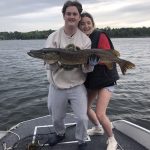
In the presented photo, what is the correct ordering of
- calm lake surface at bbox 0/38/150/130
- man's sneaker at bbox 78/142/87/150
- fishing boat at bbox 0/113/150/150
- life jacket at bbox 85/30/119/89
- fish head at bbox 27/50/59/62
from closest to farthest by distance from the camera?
fish head at bbox 27/50/59/62 < life jacket at bbox 85/30/119/89 < man's sneaker at bbox 78/142/87/150 < fishing boat at bbox 0/113/150/150 < calm lake surface at bbox 0/38/150/130

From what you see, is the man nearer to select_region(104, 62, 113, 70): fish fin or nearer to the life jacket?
the life jacket

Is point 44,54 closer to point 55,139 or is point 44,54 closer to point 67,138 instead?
point 55,139

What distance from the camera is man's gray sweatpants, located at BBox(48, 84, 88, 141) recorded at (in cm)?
564

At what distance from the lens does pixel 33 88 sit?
637 inches

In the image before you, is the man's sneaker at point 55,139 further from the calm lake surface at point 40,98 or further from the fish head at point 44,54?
the calm lake surface at point 40,98

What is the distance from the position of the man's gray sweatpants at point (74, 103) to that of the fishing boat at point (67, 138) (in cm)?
44

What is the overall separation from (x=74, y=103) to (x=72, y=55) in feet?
2.77

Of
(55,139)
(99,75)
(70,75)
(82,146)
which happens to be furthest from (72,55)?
(55,139)

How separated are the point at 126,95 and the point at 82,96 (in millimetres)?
9134

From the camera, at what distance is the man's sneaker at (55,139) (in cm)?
625

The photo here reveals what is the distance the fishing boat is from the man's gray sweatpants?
0.44 metres

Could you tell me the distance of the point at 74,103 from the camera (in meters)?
5.67

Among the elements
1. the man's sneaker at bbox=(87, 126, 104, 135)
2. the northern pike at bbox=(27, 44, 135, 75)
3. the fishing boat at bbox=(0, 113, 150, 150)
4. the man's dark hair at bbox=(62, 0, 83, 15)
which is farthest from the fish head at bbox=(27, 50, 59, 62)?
the man's sneaker at bbox=(87, 126, 104, 135)

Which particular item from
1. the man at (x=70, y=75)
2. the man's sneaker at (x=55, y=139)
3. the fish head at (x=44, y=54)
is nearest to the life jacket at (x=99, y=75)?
the man at (x=70, y=75)
